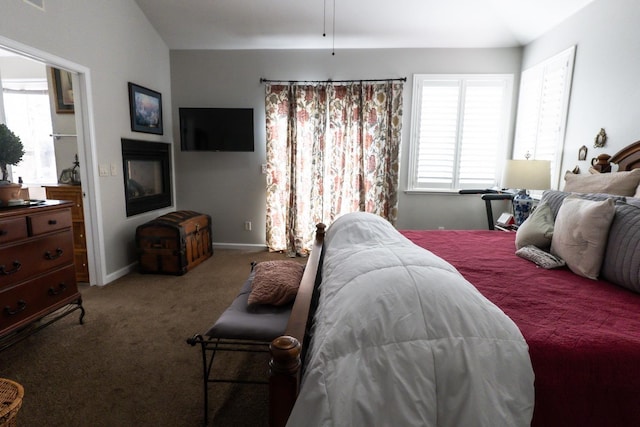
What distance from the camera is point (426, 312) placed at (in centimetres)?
91

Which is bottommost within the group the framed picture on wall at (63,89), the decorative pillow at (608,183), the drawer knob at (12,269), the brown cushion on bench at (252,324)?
the brown cushion on bench at (252,324)

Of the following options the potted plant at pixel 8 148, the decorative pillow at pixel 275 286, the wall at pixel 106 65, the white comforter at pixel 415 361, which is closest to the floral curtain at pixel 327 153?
the wall at pixel 106 65

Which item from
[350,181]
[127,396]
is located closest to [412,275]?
[127,396]

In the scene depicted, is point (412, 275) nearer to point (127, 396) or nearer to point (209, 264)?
point (127, 396)

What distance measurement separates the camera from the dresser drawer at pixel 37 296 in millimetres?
2016

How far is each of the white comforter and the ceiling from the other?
3627 mm

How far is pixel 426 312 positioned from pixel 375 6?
12.2ft

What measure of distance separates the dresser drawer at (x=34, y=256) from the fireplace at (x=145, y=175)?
1350 millimetres

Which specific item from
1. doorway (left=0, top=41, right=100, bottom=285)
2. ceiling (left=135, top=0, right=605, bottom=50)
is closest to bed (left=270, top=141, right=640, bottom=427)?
doorway (left=0, top=41, right=100, bottom=285)

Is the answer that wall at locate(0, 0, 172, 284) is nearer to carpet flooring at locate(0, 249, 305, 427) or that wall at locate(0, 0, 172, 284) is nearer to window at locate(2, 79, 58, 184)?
carpet flooring at locate(0, 249, 305, 427)

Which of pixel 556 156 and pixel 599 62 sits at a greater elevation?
pixel 599 62

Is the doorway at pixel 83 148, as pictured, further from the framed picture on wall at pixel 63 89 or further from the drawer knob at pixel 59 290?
the drawer knob at pixel 59 290

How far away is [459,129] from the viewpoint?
13.8 ft

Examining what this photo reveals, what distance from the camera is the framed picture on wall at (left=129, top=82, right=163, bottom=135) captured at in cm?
369
